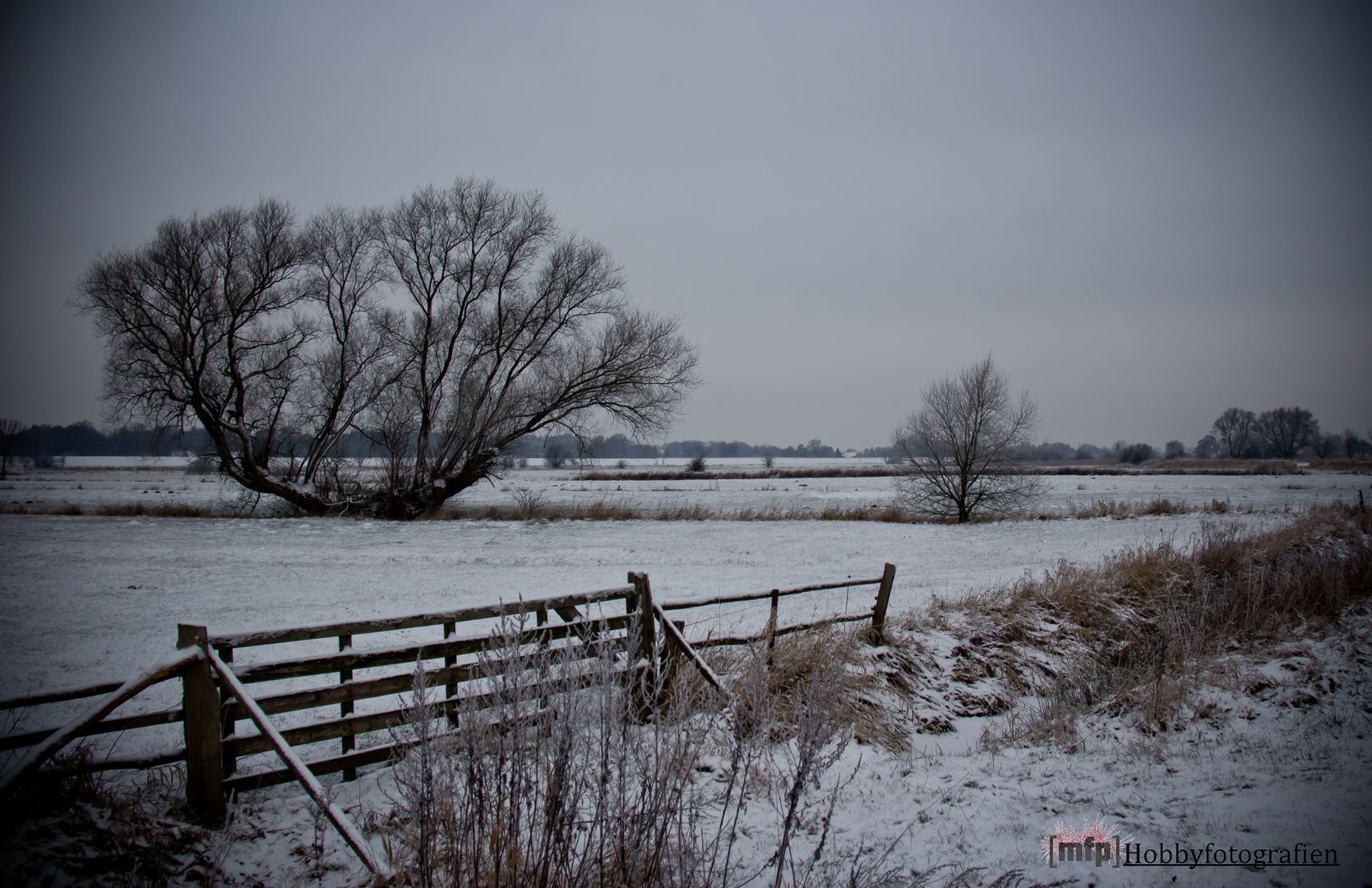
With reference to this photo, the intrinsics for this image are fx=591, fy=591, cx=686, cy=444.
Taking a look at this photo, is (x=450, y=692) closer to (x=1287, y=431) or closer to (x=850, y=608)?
(x=850, y=608)

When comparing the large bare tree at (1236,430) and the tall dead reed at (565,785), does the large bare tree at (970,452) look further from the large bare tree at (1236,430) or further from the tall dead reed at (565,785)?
the large bare tree at (1236,430)

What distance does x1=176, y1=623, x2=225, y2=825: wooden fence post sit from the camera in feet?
12.0

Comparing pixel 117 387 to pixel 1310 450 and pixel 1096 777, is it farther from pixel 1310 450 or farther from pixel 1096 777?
pixel 1310 450

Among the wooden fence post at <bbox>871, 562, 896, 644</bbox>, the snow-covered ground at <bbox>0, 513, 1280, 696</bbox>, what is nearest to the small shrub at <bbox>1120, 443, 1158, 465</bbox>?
the snow-covered ground at <bbox>0, 513, 1280, 696</bbox>

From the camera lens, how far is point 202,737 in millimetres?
3689

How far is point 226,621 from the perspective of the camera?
8438 mm

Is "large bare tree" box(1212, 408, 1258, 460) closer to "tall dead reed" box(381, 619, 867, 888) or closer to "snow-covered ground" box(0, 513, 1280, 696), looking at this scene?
"snow-covered ground" box(0, 513, 1280, 696)

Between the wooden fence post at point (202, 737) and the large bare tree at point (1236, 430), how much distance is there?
12613 cm

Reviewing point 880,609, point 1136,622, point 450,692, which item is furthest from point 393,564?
point 1136,622

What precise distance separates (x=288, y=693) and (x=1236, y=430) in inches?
5185

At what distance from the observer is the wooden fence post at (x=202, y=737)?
3.64m

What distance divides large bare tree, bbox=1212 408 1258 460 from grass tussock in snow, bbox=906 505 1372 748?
11238cm

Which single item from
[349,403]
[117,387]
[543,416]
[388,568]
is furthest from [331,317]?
[388,568]

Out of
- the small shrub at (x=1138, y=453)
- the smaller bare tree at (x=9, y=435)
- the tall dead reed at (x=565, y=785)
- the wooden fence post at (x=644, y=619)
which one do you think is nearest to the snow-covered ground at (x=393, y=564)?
the wooden fence post at (x=644, y=619)
